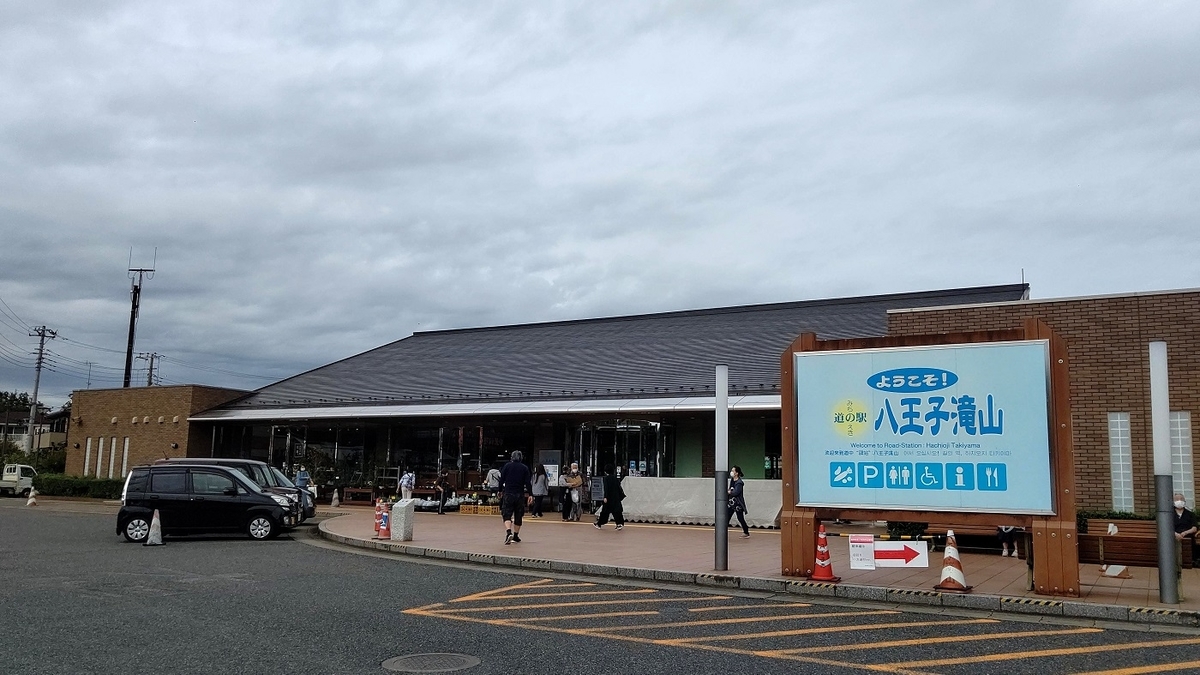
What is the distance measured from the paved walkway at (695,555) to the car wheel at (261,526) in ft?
3.70

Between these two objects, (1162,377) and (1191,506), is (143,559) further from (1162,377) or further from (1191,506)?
(1191,506)

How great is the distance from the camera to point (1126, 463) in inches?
643

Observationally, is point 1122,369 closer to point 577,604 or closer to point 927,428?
point 927,428

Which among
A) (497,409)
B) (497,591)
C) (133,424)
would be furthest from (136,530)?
(133,424)

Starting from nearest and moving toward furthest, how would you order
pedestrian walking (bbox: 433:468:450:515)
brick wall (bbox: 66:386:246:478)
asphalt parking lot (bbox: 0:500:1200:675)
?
asphalt parking lot (bbox: 0:500:1200:675) < pedestrian walking (bbox: 433:468:450:515) < brick wall (bbox: 66:386:246:478)

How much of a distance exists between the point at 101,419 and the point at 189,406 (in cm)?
690

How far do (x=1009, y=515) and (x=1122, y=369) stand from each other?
24.8ft

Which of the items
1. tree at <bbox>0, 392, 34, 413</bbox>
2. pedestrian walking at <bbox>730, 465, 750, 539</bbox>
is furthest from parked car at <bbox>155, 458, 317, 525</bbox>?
tree at <bbox>0, 392, 34, 413</bbox>

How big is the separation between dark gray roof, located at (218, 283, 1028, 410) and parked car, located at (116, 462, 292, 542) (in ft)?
34.5

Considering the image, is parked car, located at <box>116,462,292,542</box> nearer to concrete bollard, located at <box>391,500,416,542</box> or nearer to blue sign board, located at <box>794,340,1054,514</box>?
concrete bollard, located at <box>391,500,416,542</box>

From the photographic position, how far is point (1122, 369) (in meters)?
16.5

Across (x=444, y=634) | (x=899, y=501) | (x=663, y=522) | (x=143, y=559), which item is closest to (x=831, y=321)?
(x=663, y=522)

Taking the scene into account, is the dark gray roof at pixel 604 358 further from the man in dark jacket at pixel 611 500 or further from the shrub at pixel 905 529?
the shrub at pixel 905 529

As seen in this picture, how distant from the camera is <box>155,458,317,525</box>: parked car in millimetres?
19688
